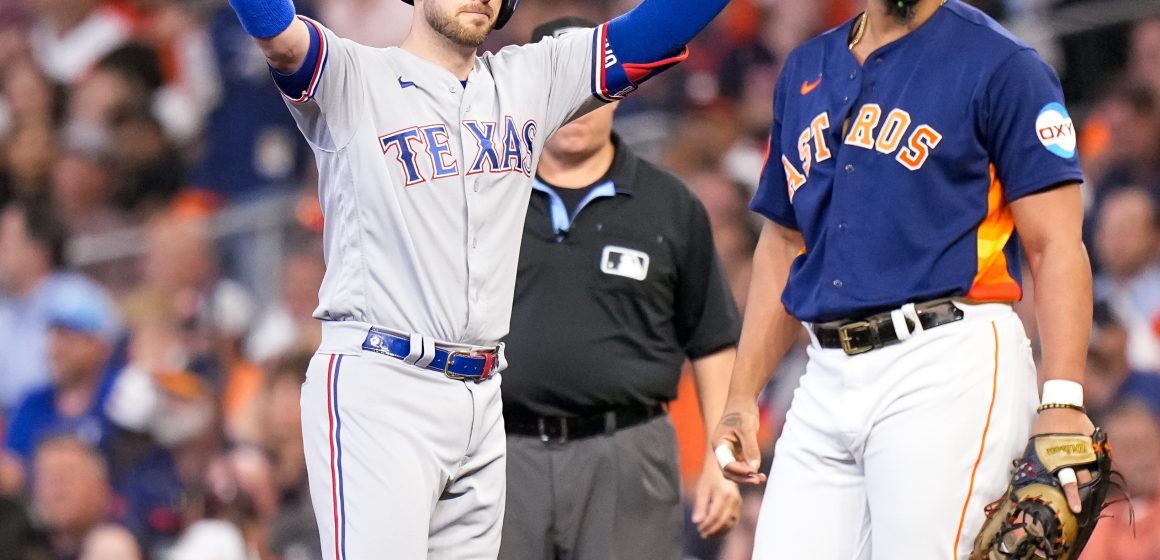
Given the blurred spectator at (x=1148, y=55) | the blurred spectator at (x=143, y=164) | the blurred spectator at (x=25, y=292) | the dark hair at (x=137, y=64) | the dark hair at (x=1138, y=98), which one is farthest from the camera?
the dark hair at (x=137, y=64)

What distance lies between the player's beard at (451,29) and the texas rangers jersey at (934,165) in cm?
81

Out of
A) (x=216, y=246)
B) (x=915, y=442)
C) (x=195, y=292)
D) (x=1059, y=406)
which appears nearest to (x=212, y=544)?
(x=195, y=292)

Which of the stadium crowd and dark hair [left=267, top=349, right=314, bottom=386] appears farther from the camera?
dark hair [left=267, top=349, right=314, bottom=386]

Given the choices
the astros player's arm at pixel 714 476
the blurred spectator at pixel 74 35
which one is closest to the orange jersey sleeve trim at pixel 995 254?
the astros player's arm at pixel 714 476

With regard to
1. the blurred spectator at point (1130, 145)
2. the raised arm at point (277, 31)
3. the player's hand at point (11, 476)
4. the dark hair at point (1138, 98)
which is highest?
the raised arm at point (277, 31)

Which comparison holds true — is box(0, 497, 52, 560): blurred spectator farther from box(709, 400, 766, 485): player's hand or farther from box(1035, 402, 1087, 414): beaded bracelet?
box(1035, 402, 1087, 414): beaded bracelet

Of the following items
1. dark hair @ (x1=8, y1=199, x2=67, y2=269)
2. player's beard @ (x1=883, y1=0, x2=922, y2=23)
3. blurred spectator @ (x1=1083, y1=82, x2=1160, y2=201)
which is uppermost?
player's beard @ (x1=883, y1=0, x2=922, y2=23)

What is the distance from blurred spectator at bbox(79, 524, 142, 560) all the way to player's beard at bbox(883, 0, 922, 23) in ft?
14.4

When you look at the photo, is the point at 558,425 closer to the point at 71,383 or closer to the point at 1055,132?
the point at 1055,132

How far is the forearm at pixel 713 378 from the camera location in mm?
4828

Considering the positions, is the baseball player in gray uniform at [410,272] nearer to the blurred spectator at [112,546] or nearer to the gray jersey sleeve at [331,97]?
the gray jersey sleeve at [331,97]

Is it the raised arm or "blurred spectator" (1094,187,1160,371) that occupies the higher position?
the raised arm

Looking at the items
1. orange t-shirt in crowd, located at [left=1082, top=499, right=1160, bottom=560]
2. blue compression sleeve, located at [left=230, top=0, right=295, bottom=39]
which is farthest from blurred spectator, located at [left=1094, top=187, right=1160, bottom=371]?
blue compression sleeve, located at [left=230, top=0, right=295, bottom=39]

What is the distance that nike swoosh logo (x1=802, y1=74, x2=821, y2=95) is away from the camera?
3.88 meters
